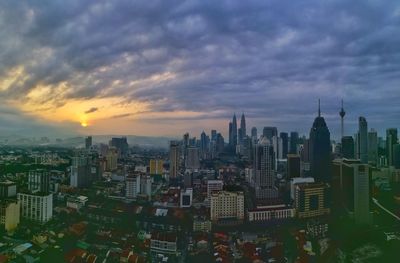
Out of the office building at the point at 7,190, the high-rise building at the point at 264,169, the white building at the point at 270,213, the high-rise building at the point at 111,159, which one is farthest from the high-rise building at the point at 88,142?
the white building at the point at 270,213

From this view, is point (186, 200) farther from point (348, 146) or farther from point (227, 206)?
point (348, 146)

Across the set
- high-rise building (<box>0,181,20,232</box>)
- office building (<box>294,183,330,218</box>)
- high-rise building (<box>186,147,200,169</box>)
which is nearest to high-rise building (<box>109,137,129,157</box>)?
high-rise building (<box>186,147,200,169</box>)

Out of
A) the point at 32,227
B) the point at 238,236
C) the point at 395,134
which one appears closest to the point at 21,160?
the point at 32,227

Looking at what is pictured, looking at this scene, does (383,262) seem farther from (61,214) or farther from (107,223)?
(61,214)

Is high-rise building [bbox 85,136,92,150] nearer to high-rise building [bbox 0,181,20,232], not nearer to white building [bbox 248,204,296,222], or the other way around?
high-rise building [bbox 0,181,20,232]

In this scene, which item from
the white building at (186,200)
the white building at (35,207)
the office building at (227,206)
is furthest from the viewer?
the white building at (186,200)

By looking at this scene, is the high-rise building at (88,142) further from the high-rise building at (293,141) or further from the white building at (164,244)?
the high-rise building at (293,141)
